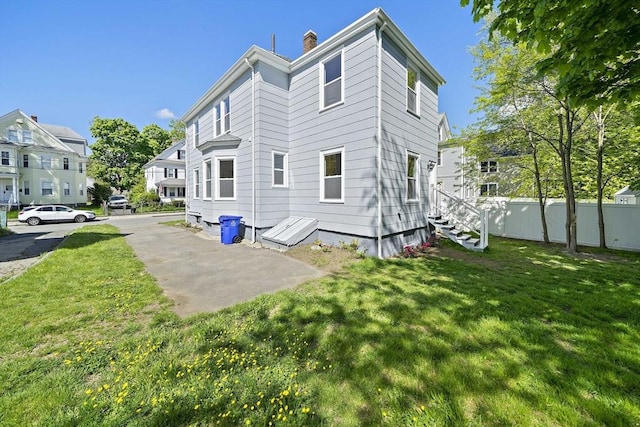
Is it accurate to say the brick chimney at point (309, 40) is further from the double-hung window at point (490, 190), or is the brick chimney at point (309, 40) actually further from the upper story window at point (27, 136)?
the upper story window at point (27, 136)

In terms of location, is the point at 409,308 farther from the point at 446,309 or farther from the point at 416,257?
the point at 416,257

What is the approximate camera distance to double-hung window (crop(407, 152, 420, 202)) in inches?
361

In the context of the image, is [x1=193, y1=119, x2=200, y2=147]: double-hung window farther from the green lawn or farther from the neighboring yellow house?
the neighboring yellow house

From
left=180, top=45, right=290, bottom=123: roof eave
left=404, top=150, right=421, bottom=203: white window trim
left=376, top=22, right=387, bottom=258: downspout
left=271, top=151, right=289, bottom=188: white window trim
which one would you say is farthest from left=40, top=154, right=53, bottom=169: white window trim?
left=404, top=150, right=421, bottom=203: white window trim

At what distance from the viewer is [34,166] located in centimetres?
2636

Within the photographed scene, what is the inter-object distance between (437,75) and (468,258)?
7544 mm

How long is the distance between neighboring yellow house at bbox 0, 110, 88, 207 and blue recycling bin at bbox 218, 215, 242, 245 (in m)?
29.7

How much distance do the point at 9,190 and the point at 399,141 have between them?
3750 centimetres

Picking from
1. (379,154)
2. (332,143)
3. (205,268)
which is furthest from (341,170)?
(205,268)

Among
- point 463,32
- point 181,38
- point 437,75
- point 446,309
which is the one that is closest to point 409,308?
point 446,309

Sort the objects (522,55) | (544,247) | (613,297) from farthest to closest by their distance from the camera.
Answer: (544,247) < (522,55) < (613,297)

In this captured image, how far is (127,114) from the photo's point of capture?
33906mm

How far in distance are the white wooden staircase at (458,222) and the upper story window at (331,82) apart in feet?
19.7

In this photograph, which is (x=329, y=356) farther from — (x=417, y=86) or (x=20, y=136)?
→ (x=20, y=136)
